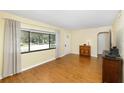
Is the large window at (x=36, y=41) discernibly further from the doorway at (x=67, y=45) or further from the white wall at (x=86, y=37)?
the white wall at (x=86, y=37)

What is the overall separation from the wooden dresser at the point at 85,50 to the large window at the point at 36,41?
246 centimetres

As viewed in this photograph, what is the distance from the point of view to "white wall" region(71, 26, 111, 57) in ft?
22.4

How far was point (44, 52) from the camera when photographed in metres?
5.14

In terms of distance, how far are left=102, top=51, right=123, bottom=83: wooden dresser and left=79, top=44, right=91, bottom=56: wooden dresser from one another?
449cm

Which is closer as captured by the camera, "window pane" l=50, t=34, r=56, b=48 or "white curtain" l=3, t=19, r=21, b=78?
"white curtain" l=3, t=19, r=21, b=78

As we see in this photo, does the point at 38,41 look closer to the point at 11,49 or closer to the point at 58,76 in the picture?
the point at 11,49

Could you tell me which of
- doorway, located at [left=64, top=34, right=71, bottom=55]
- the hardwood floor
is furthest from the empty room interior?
doorway, located at [left=64, top=34, right=71, bottom=55]

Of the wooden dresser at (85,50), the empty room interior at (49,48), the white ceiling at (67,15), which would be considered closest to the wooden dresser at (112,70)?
the empty room interior at (49,48)

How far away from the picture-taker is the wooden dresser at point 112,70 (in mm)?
2486

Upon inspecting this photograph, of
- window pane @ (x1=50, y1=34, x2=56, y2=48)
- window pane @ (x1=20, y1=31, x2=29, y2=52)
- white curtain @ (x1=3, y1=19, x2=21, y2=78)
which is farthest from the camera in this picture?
window pane @ (x1=50, y1=34, x2=56, y2=48)

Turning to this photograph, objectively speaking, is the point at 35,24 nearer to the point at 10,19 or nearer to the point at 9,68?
the point at 10,19

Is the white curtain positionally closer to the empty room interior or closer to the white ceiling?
the empty room interior
